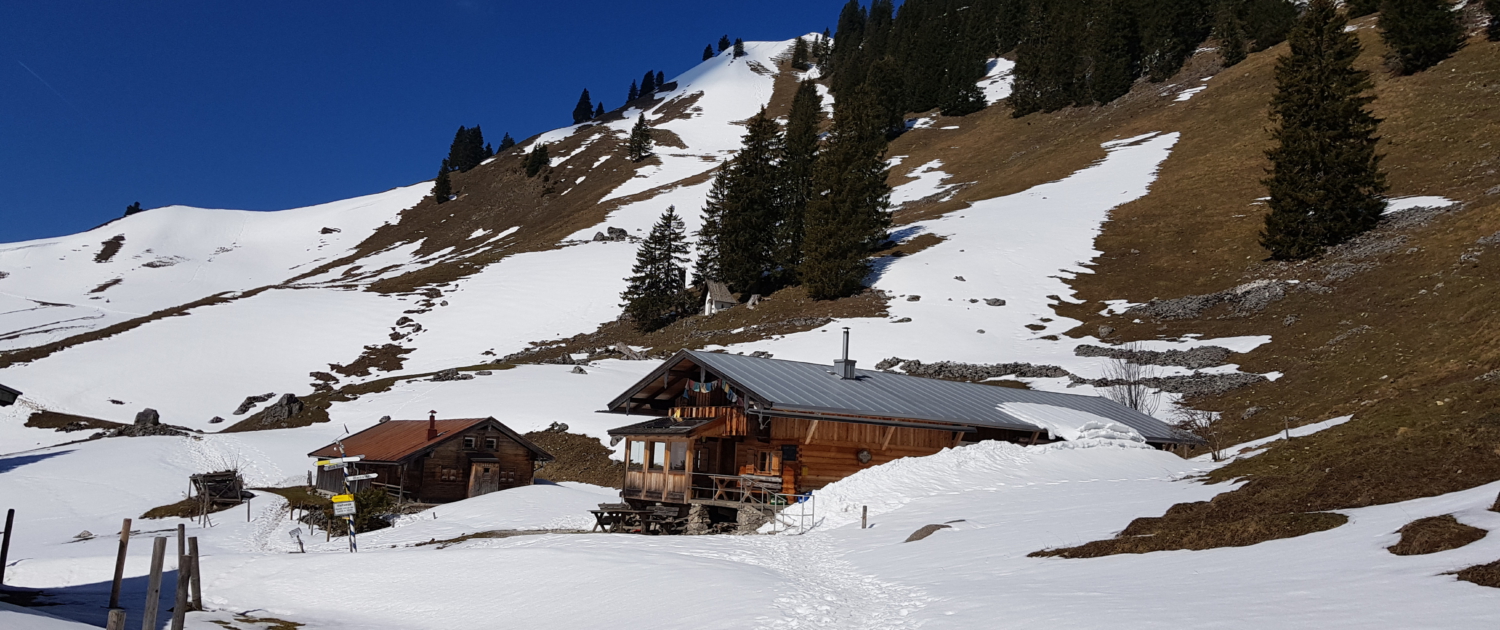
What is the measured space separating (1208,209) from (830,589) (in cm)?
6140

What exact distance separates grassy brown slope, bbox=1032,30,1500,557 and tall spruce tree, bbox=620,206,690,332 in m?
33.0

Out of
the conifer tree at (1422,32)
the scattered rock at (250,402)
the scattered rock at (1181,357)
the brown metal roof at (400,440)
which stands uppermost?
the conifer tree at (1422,32)

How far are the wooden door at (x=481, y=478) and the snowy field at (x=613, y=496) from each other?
344 centimetres

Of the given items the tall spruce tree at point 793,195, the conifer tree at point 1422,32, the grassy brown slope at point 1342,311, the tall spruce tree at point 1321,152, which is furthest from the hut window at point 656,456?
the conifer tree at point 1422,32

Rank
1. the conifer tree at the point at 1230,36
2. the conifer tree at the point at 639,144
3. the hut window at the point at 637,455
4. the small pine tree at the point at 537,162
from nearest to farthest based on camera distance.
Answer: the hut window at the point at 637,455 → the conifer tree at the point at 1230,36 → the conifer tree at the point at 639,144 → the small pine tree at the point at 537,162

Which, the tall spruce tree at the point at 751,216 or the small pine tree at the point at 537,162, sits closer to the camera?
the tall spruce tree at the point at 751,216

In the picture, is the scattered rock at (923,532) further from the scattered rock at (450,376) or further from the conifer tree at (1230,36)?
the conifer tree at (1230,36)

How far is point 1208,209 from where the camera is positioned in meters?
65.2

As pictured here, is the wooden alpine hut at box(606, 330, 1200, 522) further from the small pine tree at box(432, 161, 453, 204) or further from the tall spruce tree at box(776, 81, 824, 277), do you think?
the small pine tree at box(432, 161, 453, 204)

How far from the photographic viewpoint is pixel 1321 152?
53.5 m

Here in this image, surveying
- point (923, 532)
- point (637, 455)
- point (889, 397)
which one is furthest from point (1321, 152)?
point (923, 532)

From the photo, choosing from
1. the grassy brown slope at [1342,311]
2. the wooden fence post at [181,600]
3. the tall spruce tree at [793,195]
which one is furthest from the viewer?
the tall spruce tree at [793,195]

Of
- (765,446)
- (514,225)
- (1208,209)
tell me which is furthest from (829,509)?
(514,225)

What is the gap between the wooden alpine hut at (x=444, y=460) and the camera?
133 feet
